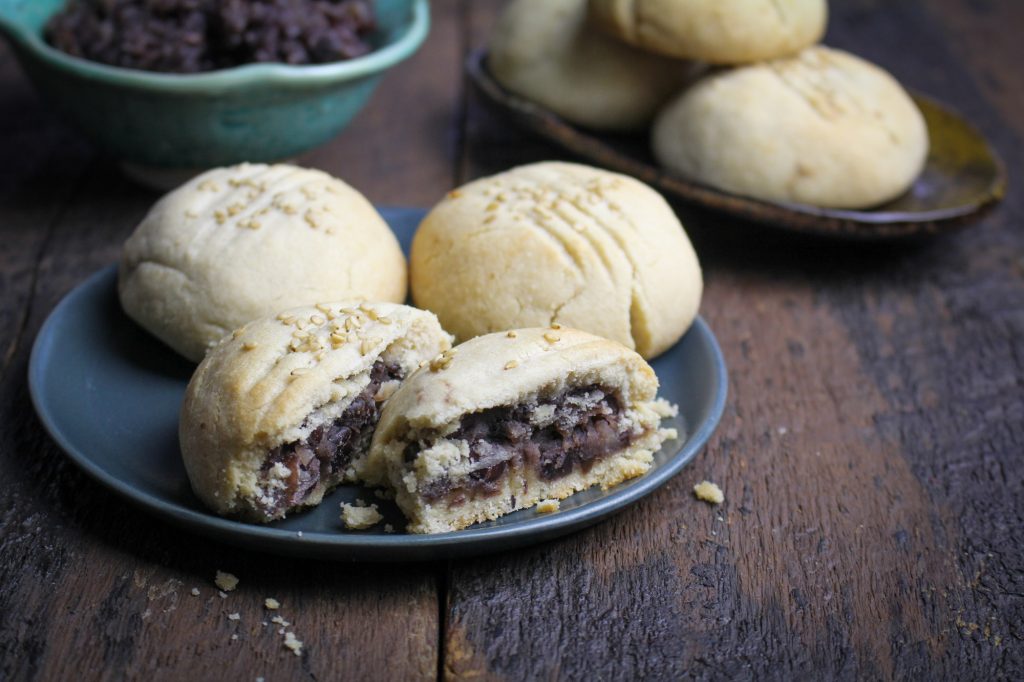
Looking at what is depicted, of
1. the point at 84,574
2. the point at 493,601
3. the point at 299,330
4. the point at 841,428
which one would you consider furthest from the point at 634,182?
the point at 84,574

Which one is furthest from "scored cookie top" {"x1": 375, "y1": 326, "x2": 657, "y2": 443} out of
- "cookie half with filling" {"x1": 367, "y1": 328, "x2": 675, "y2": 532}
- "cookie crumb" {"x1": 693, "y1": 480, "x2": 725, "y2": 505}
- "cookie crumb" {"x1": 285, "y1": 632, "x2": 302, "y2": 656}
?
"cookie crumb" {"x1": 285, "y1": 632, "x2": 302, "y2": 656}

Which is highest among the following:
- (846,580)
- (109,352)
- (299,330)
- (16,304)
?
(299,330)

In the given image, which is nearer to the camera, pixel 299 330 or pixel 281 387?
pixel 281 387

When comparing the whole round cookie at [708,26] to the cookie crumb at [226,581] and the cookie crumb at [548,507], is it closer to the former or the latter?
the cookie crumb at [548,507]

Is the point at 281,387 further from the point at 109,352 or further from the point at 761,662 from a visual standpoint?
the point at 761,662

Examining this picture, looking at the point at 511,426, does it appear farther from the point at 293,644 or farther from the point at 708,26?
the point at 708,26

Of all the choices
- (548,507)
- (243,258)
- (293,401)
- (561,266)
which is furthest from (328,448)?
(561,266)
